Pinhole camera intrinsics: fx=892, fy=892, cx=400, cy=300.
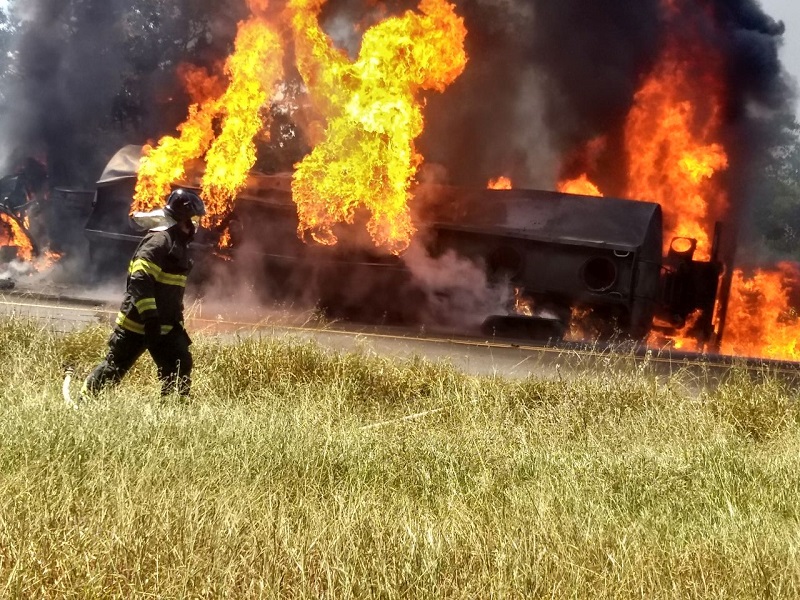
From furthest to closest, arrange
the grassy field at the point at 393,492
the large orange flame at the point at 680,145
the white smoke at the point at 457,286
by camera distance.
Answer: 1. the large orange flame at the point at 680,145
2. the white smoke at the point at 457,286
3. the grassy field at the point at 393,492

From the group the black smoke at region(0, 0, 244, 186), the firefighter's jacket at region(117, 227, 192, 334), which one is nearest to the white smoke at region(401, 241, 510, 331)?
the firefighter's jacket at region(117, 227, 192, 334)

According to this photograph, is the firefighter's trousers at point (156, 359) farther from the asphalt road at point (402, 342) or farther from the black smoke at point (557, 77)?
the black smoke at point (557, 77)

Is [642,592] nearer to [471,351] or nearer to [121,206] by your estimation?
[471,351]

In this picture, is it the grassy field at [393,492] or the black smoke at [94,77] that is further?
the black smoke at [94,77]

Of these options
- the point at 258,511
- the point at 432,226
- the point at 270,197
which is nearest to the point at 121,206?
the point at 270,197

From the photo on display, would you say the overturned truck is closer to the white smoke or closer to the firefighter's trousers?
the white smoke

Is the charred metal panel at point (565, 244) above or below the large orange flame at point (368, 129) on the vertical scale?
below

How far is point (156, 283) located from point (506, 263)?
8430mm

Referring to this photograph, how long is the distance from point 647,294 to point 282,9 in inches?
Result: 422

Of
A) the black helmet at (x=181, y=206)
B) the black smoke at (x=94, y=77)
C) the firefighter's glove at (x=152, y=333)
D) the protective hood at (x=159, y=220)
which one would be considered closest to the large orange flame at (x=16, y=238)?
the black smoke at (x=94, y=77)

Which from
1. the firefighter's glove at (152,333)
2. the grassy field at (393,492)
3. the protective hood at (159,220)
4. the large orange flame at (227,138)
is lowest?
the grassy field at (393,492)

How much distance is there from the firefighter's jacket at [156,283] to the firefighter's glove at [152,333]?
0.13ft

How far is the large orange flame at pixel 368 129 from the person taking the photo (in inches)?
591

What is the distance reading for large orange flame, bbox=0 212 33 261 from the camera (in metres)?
21.0
